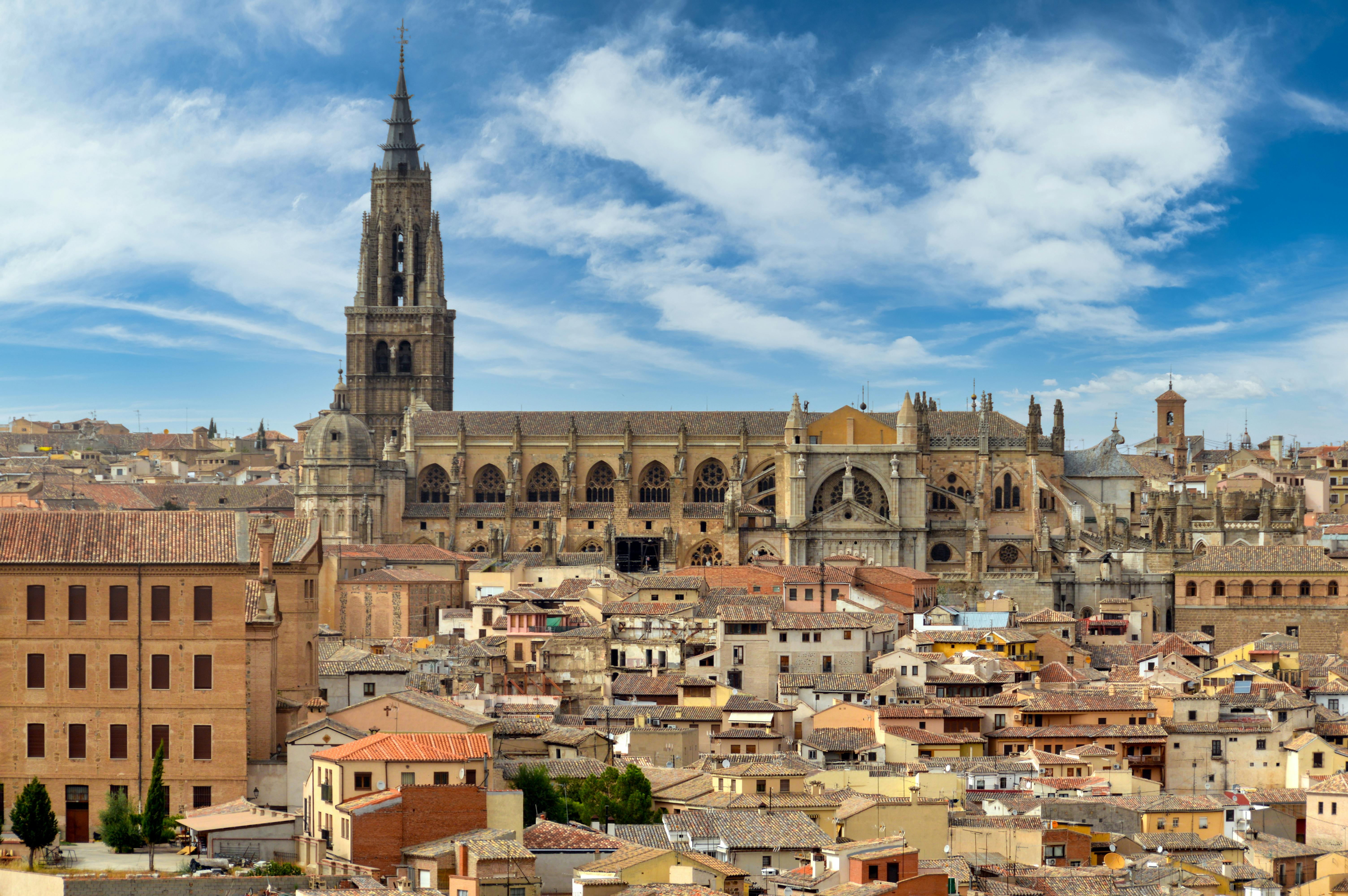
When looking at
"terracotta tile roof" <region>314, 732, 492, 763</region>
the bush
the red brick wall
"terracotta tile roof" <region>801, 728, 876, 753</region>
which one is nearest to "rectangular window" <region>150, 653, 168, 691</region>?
"terracotta tile roof" <region>314, 732, 492, 763</region>

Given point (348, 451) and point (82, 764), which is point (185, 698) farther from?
point (348, 451)

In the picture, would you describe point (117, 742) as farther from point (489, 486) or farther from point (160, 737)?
point (489, 486)

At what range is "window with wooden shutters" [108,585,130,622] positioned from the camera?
45.2 meters

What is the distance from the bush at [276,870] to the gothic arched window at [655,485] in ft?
223

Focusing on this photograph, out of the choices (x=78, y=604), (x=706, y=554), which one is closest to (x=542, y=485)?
(x=706, y=554)

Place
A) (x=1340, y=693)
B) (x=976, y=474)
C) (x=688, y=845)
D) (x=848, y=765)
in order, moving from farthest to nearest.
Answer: (x=976, y=474) < (x=1340, y=693) < (x=848, y=765) < (x=688, y=845)

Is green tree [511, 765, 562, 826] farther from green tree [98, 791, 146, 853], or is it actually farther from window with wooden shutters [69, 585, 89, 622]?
window with wooden shutters [69, 585, 89, 622]

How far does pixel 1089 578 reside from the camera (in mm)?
94688

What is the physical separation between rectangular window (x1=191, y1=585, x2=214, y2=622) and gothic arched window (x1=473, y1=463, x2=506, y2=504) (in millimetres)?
62694

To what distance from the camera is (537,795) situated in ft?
151

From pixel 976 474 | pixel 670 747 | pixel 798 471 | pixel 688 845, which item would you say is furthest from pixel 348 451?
pixel 688 845

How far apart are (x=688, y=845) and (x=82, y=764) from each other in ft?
42.5

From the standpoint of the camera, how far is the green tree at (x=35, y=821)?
40.0 m

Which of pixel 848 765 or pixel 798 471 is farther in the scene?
pixel 798 471
